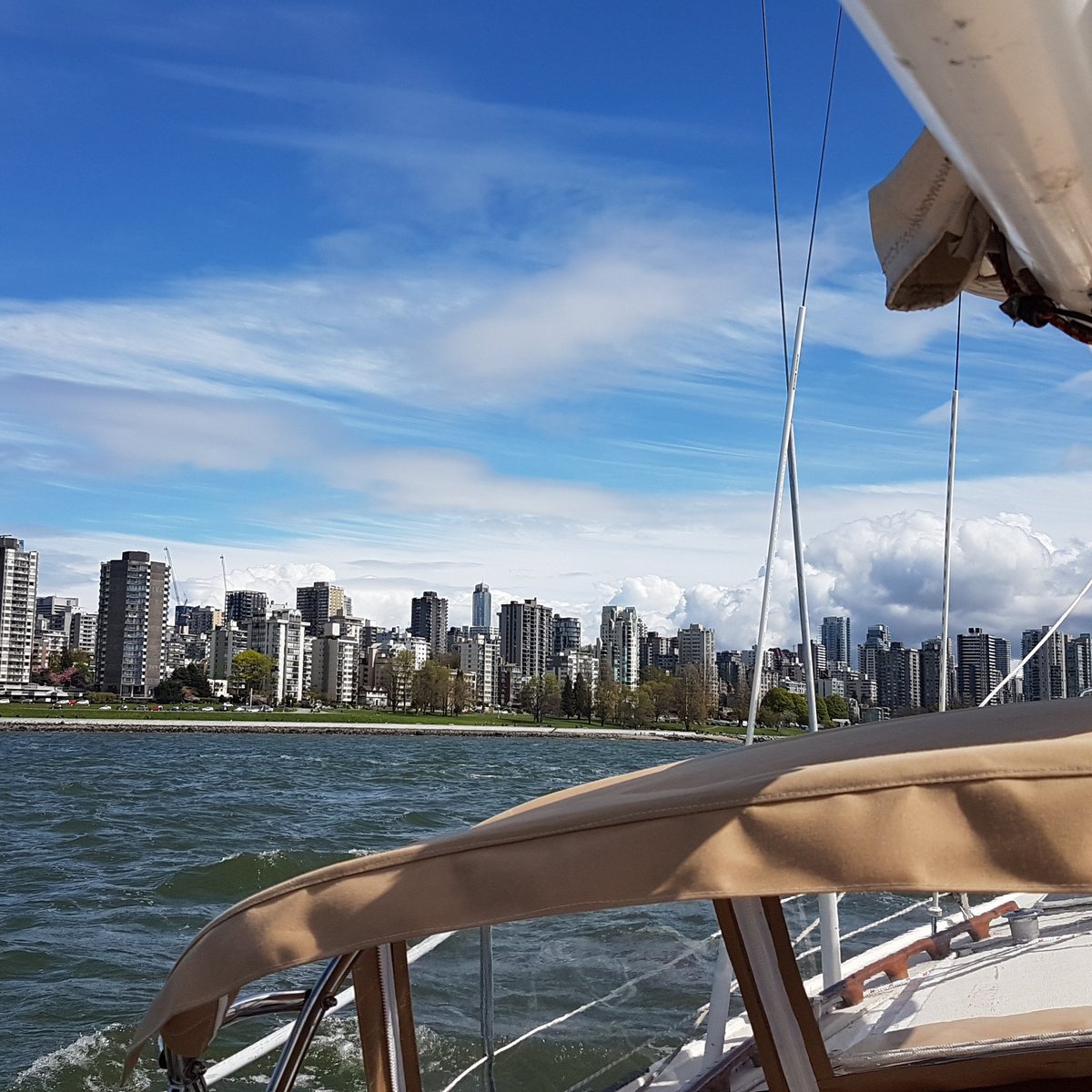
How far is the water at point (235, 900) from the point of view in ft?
7.30

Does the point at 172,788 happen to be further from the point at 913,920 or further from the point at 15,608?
the point at 15,608

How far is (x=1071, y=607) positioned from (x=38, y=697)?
125m

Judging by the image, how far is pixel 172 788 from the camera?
3034cm

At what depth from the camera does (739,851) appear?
1.35 metres

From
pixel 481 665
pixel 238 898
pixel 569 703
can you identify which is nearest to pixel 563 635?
pixel 481 665

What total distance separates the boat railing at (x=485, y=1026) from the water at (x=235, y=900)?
2 centimetres

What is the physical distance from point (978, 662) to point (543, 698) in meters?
79.3

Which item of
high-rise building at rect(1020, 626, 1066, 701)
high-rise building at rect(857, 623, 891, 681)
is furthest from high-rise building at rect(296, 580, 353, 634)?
high-rise building at rect(1020, 626, 1066, 701)

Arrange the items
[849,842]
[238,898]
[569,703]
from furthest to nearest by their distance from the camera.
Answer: [569,703], [238,898], [849,842]

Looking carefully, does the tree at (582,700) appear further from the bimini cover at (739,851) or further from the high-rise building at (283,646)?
the bimini cover at (739,851)

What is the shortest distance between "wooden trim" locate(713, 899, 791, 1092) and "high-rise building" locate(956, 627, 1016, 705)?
32024 millimetres

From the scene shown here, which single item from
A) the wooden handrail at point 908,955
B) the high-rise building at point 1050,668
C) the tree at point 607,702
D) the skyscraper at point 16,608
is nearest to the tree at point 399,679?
the tree at point 607,702

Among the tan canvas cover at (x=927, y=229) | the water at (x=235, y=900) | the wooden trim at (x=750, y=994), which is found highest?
the tan canvas cover at (x=927, y=229)

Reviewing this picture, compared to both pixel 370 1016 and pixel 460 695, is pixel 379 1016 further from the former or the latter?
pixel 460 695
